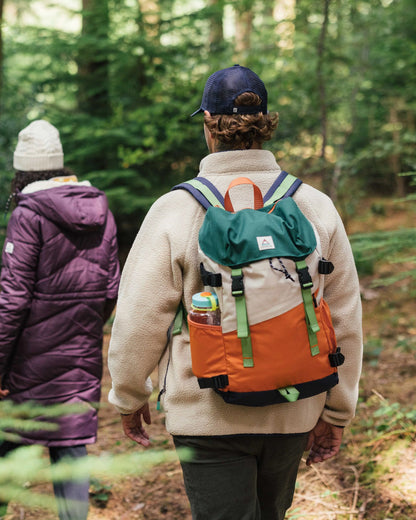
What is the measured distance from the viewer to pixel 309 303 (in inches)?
64.7

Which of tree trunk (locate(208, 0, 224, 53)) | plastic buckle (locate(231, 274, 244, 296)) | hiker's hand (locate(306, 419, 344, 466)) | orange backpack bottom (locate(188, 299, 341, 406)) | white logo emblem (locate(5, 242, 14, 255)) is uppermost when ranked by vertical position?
tree trunk (locate(208, 0, 224, 53))

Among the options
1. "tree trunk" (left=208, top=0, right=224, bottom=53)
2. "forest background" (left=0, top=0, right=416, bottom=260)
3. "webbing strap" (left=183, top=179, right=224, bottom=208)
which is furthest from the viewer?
"forest background" (left=0, top=0, right=416, bottom=260)

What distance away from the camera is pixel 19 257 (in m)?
2.71

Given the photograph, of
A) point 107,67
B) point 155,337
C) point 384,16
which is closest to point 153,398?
point 155,337

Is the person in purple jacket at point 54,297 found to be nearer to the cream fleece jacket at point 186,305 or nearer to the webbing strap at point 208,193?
the cream fleece jacket at point 186,305

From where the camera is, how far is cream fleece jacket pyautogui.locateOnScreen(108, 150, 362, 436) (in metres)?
1.78

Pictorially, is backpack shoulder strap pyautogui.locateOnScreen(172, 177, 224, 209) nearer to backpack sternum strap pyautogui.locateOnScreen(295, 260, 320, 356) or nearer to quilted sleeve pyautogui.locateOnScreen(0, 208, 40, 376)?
backpack sternum strap pyautogui.locateOnScreen(295, 260, 320, 356)

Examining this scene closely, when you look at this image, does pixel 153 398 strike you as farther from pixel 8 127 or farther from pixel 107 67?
→ pixel 107 67

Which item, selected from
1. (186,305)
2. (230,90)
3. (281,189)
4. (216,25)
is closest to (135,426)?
(186,305)

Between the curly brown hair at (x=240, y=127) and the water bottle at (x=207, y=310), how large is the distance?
564 mm

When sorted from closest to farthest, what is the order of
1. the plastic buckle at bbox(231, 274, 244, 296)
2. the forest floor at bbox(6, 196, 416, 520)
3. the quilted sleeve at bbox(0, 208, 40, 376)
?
the plastic buckle at bbox(231, 274, 244, 296) → the quilted sleeve at bbox(0, 208, 40, 376) → the forest floor at bbox(6, 196, 416, 520)

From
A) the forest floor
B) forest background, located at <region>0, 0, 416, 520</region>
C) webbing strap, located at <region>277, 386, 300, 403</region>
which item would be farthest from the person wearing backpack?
forest background, located at <region>0, 0, 416, 520</region>

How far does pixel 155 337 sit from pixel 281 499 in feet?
2.64

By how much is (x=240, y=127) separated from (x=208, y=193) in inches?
9.8
